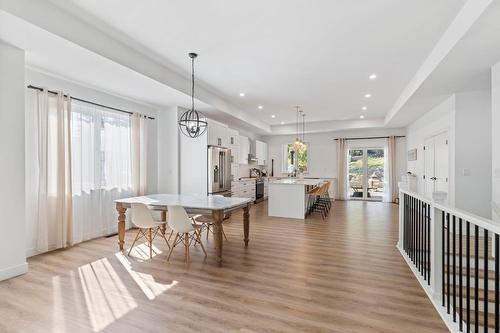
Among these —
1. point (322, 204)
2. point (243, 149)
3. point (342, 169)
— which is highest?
point (243, 149)

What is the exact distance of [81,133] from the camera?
4.46 m

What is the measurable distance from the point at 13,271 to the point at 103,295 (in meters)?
1.35

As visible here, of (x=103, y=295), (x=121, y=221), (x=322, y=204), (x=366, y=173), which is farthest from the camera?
(x=366, y=173)

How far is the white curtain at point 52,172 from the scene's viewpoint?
3.80m

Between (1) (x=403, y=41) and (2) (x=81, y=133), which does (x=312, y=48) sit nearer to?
(1) (x=403, y=41)

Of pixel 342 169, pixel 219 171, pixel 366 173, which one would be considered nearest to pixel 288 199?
pixel 219 171

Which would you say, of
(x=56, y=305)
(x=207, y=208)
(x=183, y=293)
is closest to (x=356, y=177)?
(x=207, y=208)

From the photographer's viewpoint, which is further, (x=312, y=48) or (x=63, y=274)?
(x=312, y=48)

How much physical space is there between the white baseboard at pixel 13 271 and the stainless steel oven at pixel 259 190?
6.64 m

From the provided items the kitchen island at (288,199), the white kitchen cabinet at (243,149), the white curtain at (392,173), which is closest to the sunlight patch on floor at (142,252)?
the kitchen island at (288,199)

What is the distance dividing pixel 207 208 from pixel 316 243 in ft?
6.83

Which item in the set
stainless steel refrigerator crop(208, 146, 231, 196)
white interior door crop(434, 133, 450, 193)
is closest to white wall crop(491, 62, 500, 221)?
white interior door crop(434, 133, 450, 193)

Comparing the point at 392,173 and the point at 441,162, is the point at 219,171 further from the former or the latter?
the point at 392,173

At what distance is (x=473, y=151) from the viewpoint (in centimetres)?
467
